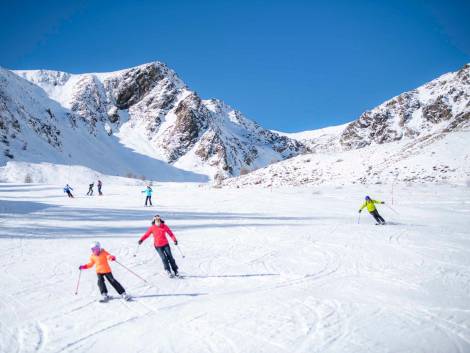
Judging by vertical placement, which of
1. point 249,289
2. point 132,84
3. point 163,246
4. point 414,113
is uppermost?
point 132,84

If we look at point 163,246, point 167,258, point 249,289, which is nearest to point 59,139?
point 163,246

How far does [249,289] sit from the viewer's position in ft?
29.2

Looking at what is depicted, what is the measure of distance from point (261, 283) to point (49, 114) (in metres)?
120

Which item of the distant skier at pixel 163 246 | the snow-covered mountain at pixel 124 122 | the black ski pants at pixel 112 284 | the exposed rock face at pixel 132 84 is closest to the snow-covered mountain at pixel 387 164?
the distant skier at pixel 163 246

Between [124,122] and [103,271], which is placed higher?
[124,122]

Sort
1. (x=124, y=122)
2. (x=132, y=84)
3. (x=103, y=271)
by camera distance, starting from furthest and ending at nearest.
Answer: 1. (x=132, y=84)
2. (x=124, y=122)
3. (x=103, y=271)

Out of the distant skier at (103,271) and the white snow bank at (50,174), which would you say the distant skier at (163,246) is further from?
the white snow bank at (50,174)

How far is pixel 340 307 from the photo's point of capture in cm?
759

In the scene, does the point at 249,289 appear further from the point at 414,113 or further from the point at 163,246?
the point at 414,113

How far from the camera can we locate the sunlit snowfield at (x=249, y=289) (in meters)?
6.21

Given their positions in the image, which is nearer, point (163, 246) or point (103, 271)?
point (103, 271)

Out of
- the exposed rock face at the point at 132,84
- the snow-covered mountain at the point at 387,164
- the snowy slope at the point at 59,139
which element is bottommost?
the snow-covered mountain at the point at 387,164

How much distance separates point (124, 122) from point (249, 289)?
159489mm

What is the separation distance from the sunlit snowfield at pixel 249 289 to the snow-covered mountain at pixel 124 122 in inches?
3304
